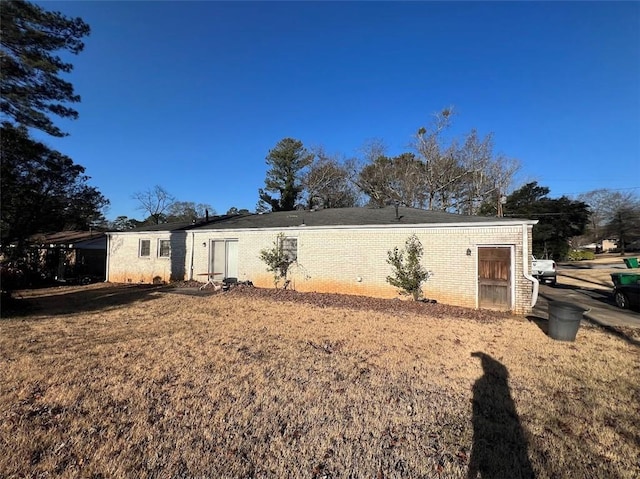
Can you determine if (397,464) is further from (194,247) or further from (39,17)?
(194,247)

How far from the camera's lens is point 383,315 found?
30.8 ft

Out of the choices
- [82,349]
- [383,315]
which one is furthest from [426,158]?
[82,349]

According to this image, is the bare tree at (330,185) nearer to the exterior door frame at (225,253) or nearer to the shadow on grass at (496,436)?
the exterior door frame at (225,253)

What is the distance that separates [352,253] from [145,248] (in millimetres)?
11931

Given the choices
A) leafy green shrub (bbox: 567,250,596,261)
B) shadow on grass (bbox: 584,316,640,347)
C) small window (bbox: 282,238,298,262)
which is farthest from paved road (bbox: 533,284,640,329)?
leafy green shrub (bbox: 567,250,596,261)

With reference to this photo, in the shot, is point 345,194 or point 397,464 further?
point 345,194

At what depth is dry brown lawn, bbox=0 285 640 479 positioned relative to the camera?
9.53 feet

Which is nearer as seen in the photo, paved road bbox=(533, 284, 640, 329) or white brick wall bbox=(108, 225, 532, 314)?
paved road bbox=(533, 284, 640, 329)

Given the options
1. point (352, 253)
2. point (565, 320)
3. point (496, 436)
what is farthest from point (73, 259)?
point (565, 320)

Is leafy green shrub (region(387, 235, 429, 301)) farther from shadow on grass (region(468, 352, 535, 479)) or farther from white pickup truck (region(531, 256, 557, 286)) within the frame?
white pickup truck (region(531, 256, 557, 286))

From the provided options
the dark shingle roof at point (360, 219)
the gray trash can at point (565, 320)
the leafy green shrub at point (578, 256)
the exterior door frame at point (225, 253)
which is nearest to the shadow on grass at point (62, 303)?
the exterior door frame at point (225, 253)

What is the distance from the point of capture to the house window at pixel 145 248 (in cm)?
1788

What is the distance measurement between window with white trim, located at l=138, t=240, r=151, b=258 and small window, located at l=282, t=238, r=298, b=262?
8.40 meters

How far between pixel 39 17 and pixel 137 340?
9.77 metres
